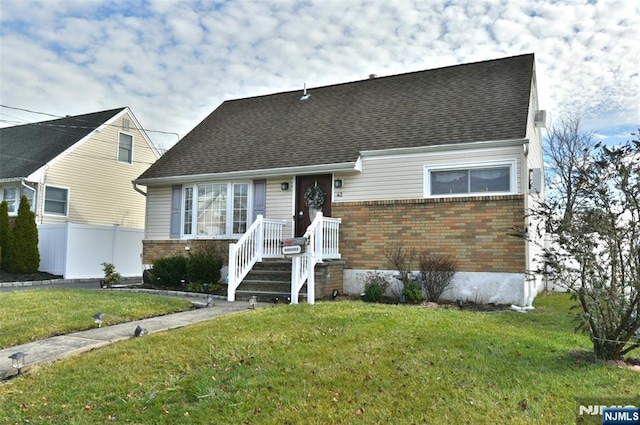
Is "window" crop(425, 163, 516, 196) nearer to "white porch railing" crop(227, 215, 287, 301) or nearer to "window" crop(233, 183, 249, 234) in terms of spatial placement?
"white porch railing" crop(227, 215, 287, 301)

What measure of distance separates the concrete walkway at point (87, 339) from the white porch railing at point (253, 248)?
1.77 meters

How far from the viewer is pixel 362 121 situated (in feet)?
43.1

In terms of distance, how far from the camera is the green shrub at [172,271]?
478 inches

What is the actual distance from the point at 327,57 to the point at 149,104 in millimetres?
12119

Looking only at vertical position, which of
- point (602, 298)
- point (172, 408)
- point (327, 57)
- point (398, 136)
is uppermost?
point (327, 57)

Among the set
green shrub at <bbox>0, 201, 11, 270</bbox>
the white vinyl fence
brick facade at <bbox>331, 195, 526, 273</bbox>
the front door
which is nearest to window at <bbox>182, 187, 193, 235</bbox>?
the front door

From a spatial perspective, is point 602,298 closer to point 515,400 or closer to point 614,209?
point 614,209

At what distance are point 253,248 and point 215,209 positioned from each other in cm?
276

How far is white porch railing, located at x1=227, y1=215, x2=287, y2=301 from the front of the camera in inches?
408

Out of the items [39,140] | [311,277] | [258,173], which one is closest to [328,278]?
[311,277]

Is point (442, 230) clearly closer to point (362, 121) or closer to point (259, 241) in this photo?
point (362, 121)

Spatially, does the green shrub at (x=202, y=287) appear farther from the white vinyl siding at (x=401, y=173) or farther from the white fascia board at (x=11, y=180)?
the white fascia board at (x=11, y=180)

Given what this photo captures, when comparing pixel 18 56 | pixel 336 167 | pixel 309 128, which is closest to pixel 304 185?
pixel 336 167

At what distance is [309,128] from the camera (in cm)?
1391
